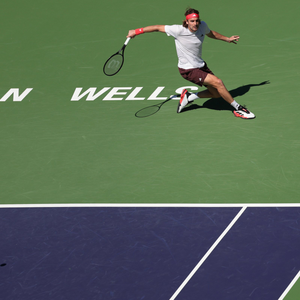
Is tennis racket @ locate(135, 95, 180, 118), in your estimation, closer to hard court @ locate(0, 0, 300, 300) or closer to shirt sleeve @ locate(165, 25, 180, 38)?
hard court @ locate(0, 0, 300, 300)

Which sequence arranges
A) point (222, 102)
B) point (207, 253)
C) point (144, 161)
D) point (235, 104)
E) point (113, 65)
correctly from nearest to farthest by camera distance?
point (207, 253) → point (144, 161) → point (235, 104) → point (113, 65) → point (222, 102)

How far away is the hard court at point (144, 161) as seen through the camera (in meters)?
6.70

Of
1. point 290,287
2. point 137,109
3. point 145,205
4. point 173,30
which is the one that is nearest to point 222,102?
point 137,109

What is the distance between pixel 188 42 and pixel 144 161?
233 centimetres

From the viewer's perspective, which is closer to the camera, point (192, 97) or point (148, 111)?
point (192, 97)

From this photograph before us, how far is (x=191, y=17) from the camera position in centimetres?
945

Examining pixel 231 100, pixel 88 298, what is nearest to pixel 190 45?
pixel 231 100

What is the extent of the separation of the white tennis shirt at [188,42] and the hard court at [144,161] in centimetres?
109

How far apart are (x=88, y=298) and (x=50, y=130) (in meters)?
4.64

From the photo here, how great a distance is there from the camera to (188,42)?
383 inches

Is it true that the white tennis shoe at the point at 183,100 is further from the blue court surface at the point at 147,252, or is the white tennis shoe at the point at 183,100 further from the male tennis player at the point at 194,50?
the blue court surface at the point at 147,252

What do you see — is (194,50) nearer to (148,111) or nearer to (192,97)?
(192,97)

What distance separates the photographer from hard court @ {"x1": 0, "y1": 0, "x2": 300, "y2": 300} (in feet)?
22.0

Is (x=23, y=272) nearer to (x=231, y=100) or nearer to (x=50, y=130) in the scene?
(x=50, y=130)
